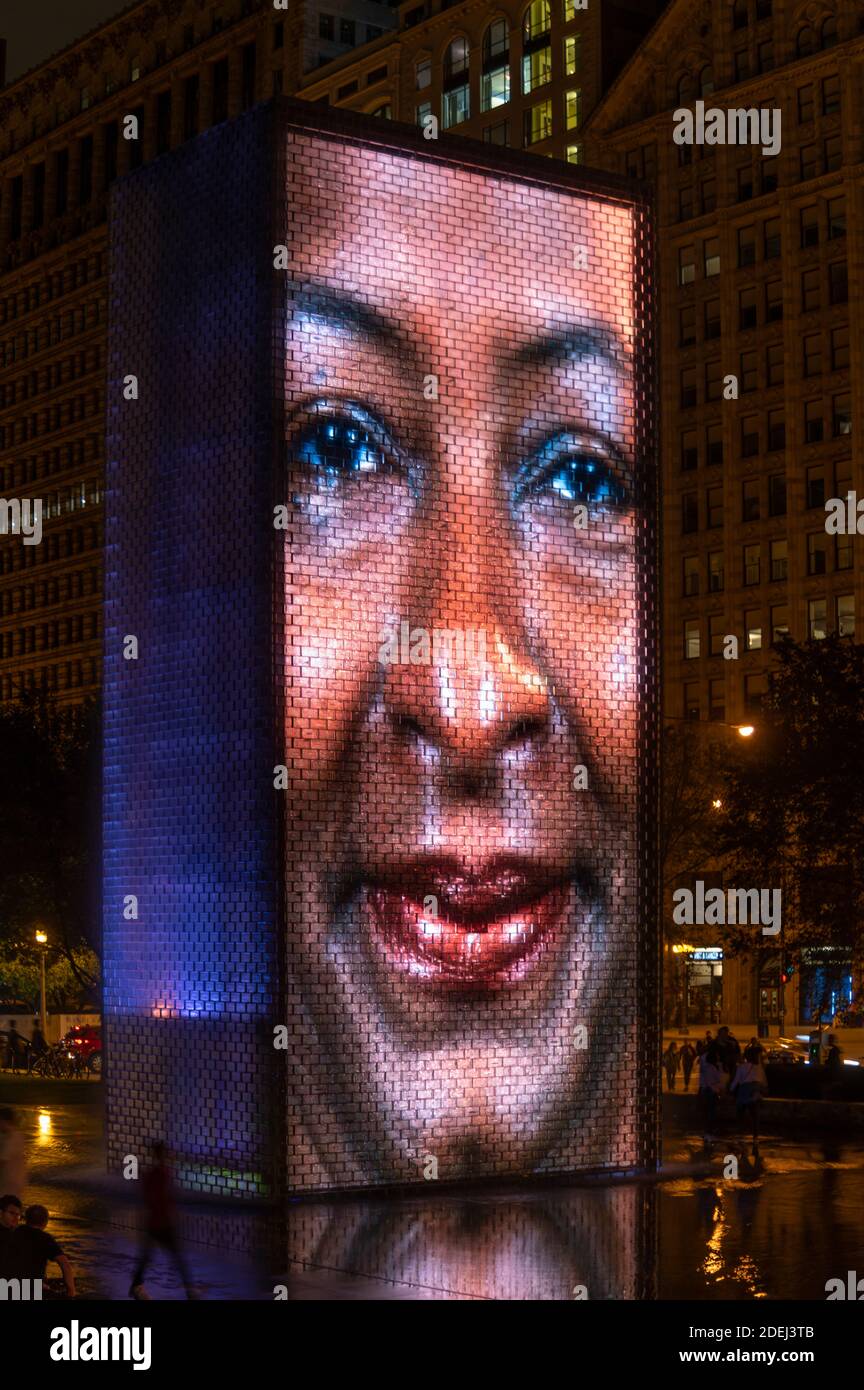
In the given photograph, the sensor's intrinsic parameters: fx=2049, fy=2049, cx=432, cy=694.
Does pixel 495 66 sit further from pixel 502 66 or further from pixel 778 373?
pixel 778 373

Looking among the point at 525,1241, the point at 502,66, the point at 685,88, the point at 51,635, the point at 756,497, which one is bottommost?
the point at 525,1241

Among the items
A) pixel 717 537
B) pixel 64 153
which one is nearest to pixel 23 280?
pixel 64 153

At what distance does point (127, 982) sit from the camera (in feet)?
94.8

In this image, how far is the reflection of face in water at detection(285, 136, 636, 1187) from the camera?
26.7 metres

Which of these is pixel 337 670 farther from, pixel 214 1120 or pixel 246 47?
pixel 246 47

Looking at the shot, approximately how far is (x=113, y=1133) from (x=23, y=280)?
125264mm

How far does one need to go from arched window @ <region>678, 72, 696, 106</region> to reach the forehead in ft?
258

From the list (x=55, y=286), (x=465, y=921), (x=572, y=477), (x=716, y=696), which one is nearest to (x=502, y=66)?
(x=716, y=696)

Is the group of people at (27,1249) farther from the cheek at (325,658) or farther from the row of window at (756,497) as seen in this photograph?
the row of window at (756,497)

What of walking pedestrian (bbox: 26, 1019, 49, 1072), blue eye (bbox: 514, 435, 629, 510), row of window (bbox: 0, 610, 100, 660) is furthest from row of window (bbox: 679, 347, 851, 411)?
blue eye (bbox: 514, 435, 629, 510)

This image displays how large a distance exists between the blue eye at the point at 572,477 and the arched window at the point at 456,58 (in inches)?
3690

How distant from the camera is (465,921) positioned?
2764 cm

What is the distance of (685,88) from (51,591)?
2220 inches

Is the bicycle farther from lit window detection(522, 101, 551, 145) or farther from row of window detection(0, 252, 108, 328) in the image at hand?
row of window detection(0, 252, 108, 328)
